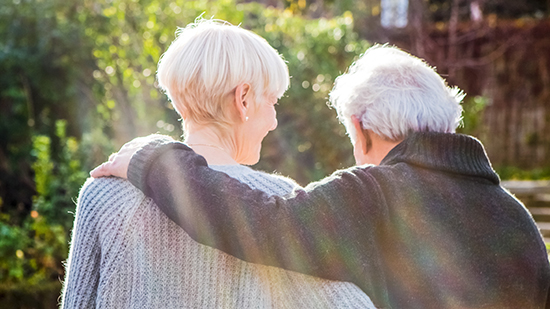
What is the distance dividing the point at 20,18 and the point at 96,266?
4.79 meters

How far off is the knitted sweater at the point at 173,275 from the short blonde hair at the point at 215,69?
0.29m

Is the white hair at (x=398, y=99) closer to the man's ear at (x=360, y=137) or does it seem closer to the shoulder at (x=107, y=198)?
the man's ear at (x=360, y=137)

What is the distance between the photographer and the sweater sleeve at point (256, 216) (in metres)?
1.36

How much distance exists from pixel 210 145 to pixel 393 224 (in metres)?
0.55

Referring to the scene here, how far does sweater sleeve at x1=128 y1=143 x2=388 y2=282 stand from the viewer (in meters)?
1.36

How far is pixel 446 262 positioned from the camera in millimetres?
1577

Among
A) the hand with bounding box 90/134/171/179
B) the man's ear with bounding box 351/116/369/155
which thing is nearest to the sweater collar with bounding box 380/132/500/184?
the man's ear with bounding box 351/116/369/155

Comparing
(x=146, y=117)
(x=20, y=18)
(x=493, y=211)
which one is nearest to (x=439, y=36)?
(x=146, y=117)

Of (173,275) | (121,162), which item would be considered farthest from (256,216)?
(121,162)

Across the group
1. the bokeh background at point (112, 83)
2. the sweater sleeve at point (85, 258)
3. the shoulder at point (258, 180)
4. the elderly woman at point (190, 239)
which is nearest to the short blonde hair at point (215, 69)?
the elderly woman at point (190, 239)

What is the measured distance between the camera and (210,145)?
1561 millimetres

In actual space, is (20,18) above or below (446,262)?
above

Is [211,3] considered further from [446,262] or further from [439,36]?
[439,36]

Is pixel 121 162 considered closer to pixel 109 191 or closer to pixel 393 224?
pixel 109 191
